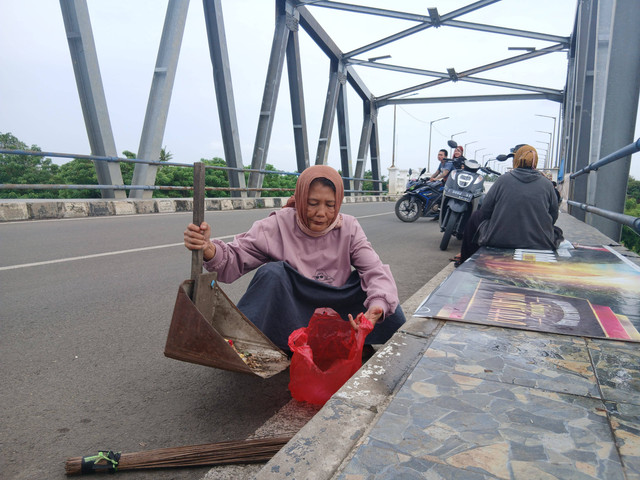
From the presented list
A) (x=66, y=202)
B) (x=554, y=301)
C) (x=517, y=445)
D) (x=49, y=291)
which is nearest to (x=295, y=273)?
(x=517, y=445)

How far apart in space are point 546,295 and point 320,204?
1.42 meters

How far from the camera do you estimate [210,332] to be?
1.64 meters

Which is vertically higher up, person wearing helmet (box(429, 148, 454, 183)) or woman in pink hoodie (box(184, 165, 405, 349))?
person wearing helmet (box(429, 148, 454, 183))

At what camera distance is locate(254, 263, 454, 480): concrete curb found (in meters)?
1.09

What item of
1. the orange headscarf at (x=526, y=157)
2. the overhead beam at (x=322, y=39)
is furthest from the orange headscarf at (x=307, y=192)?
the overhead beam at (x=322, y=39)

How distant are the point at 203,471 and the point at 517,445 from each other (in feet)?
2.74

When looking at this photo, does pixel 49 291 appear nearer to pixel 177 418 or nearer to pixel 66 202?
pixel 177 418

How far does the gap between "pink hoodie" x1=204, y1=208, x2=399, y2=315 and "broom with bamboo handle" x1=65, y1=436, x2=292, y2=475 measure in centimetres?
83

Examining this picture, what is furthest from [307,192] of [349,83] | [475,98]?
[475,98]

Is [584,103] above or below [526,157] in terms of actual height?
above

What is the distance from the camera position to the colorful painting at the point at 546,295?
2.18 meters

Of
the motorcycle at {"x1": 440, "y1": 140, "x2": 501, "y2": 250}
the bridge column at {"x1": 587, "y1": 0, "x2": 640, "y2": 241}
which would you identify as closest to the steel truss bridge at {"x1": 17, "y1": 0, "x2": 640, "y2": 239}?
the bridge column at {"x1": 587, "y1": 0, "x2": 640, "y2": 241}

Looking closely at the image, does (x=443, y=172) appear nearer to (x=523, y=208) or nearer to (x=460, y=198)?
(x=460, y=198)

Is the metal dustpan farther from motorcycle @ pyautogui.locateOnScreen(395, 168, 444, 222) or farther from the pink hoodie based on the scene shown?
motorcycle @ pyautogui.locateOnScreen(395, 168, 444, 222)
